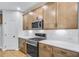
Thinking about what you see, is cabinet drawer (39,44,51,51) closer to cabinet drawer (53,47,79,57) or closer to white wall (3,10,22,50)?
cabinet drawer (53,47,79,57)

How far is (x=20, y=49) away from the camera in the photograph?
302 inches

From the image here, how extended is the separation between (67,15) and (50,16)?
98cm

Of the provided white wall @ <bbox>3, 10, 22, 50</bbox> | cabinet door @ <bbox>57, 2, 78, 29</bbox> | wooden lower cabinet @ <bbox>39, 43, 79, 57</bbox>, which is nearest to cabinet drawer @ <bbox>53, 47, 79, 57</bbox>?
wooden lower cabinet @ <bbox>39, 43, 79, 57</bbox>

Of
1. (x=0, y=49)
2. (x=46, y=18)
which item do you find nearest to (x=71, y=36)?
(x=46, y=18)

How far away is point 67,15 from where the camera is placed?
343 cm

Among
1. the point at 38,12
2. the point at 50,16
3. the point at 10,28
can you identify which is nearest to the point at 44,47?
the point at 50,16

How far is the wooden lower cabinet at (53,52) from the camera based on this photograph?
2.80 meters

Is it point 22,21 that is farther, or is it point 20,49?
point 22,21

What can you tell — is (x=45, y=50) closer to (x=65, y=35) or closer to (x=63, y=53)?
(x=65, y=35)

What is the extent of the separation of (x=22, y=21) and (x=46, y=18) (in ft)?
12.5

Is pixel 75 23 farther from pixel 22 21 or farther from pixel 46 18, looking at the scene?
pixel 22 21

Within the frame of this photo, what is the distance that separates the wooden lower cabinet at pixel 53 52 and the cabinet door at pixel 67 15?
2.04ft

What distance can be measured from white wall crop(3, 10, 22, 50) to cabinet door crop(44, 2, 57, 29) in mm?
3655

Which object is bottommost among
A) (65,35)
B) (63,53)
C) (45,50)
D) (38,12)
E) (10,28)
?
(45,50)
